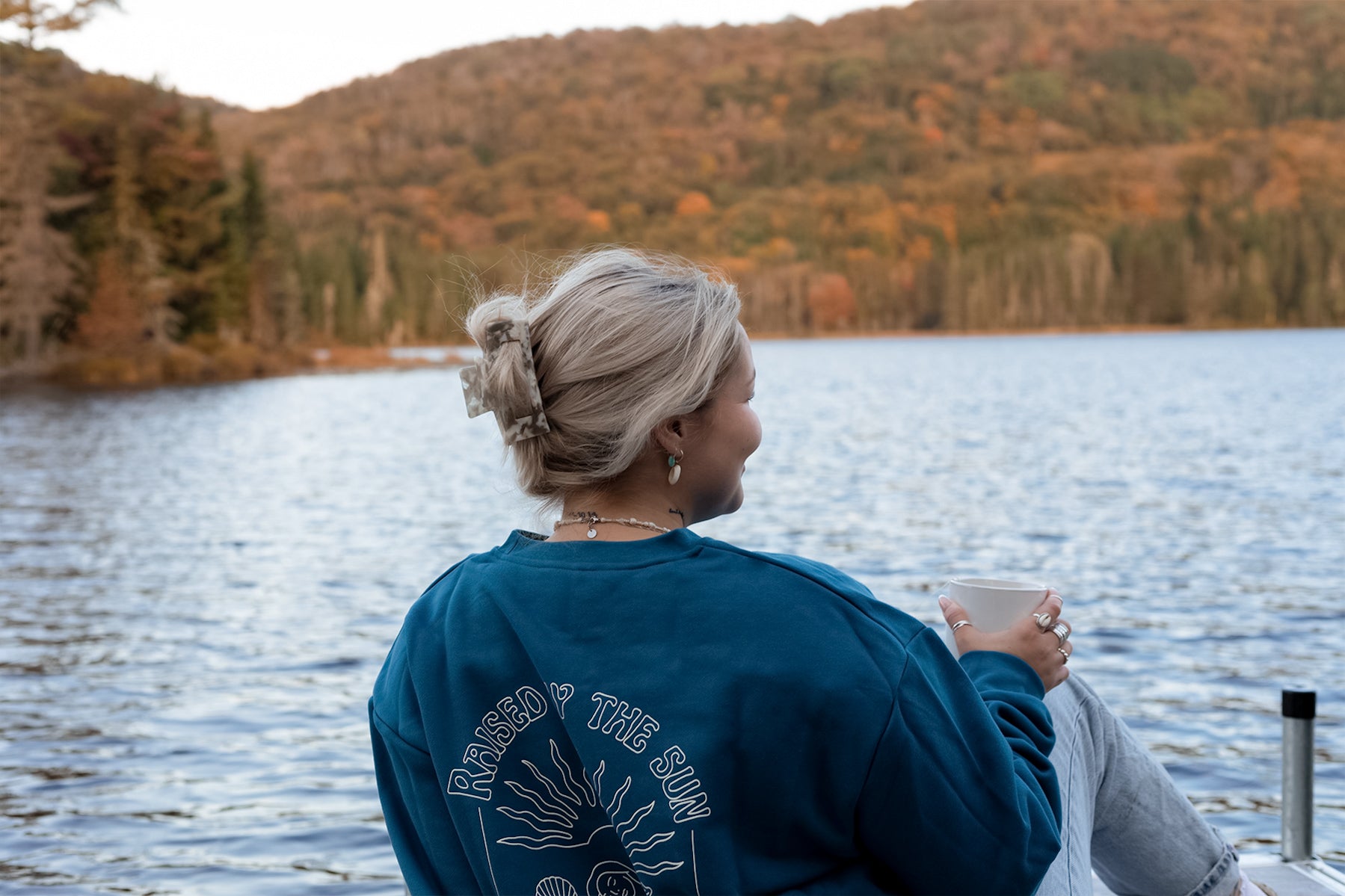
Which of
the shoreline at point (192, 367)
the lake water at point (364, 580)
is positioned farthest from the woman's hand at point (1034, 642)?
the shoreline at point (192, 367)

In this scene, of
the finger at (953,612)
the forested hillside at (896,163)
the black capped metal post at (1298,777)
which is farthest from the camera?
the forested hillside at (896,163)

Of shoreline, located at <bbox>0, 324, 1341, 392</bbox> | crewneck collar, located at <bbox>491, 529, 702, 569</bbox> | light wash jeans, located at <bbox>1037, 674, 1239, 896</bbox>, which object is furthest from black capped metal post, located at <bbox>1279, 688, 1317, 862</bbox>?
shoreline, located at <bbox>0, 324, 1341, 392</bbox>

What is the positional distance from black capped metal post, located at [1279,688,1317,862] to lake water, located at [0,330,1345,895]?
63.3 inches

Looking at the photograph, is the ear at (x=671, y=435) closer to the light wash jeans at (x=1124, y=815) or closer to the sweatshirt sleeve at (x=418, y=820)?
the sweatshirt sleeve at (x=418, y=820)

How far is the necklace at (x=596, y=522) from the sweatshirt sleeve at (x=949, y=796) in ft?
1.30

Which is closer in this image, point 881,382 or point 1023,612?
point 1023,612

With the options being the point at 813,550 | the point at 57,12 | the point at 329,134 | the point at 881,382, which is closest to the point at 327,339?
the point at 57,12

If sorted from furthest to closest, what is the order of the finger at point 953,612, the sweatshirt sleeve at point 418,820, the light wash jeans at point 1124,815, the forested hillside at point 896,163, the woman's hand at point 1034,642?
the forested hillside at point 896,163 → the light wash jeans at point 1124,815 → the finger at point 953,612 → the woman's hand at point 1034,642 → the sweatshirt sleeve at point 418,820

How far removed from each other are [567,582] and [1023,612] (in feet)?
2.50

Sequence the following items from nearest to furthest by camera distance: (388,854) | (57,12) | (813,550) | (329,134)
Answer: (388,854) → (813,550) → (57,12) → (329,134)

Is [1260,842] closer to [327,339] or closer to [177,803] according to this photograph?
[177,803]

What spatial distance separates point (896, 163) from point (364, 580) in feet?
563

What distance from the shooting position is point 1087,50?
600ft

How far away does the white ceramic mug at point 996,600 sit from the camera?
6.52 feet
